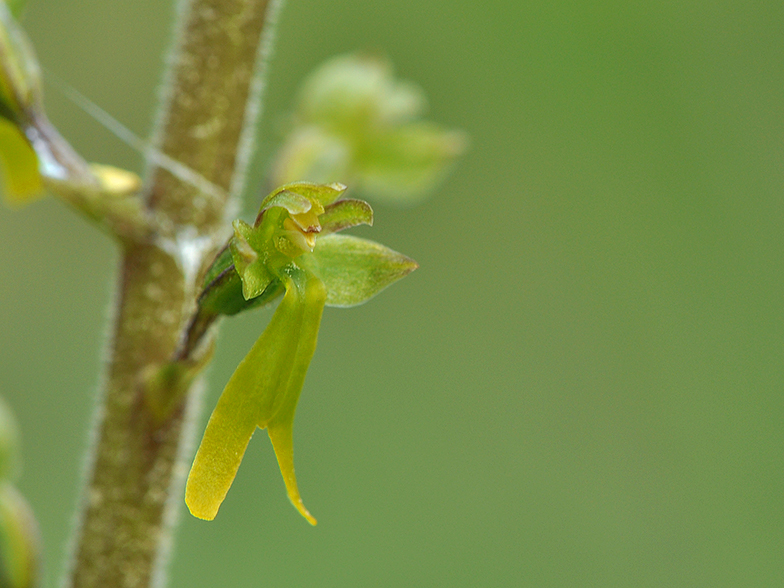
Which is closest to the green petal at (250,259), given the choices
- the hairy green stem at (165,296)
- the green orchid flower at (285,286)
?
the green orchid flower at (285,286)

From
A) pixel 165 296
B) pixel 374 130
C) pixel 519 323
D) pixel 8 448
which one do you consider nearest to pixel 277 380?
pixel 165 296

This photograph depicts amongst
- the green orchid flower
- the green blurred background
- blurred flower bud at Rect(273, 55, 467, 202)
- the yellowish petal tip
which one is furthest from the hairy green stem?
the green blurred background

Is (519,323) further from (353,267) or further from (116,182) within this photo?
(353,267)

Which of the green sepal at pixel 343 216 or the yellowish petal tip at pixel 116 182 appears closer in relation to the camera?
the green sepal at pixel 343 216

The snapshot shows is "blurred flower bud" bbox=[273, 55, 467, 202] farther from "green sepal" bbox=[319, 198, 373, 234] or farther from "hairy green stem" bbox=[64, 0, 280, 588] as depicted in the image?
"green sepal" bbox=[319, 198, 373, 234]

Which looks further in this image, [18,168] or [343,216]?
[18,168]

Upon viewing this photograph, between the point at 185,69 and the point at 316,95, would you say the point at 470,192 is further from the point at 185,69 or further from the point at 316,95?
the point at 185,69

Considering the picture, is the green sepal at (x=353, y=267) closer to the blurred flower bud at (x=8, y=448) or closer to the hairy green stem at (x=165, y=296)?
the hairy green stem at (x=165, y=296)
